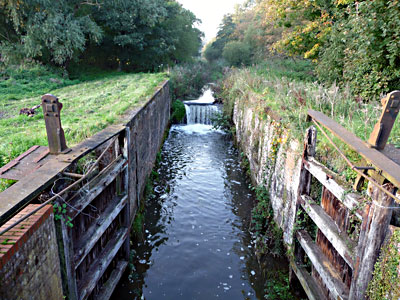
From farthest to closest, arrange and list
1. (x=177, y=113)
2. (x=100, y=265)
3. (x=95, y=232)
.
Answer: (x=177, y=113)
(x=100, y=265)
(x=95, y=232)

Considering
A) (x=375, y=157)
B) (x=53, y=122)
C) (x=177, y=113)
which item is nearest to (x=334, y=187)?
(x=375, y=157)

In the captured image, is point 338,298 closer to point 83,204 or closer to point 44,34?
point 83,204

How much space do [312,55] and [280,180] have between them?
8.07 m

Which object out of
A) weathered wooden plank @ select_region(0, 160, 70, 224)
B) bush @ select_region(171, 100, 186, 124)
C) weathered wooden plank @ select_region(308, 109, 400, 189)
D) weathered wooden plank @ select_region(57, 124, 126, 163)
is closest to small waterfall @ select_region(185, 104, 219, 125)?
bush @ select_region(171, 100, 186, 124)

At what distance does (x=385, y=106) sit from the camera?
3.04 m

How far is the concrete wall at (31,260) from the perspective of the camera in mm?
2271

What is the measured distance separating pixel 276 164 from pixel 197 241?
2.55 m

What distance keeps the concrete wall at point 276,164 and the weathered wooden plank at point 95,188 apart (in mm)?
3178

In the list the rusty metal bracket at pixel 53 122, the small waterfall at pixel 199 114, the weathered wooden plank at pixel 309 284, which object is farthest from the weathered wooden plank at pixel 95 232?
the small waterfall at pixel 199 114

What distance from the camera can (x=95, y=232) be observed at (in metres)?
4.11

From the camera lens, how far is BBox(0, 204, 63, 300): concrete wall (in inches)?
89.4

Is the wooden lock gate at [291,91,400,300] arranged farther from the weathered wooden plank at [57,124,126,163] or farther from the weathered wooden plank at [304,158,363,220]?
the weathered wooden plank at [57,124,126,163]

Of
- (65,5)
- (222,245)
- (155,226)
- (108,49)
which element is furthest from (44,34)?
(222,245)

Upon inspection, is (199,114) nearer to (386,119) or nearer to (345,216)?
(345,216)
